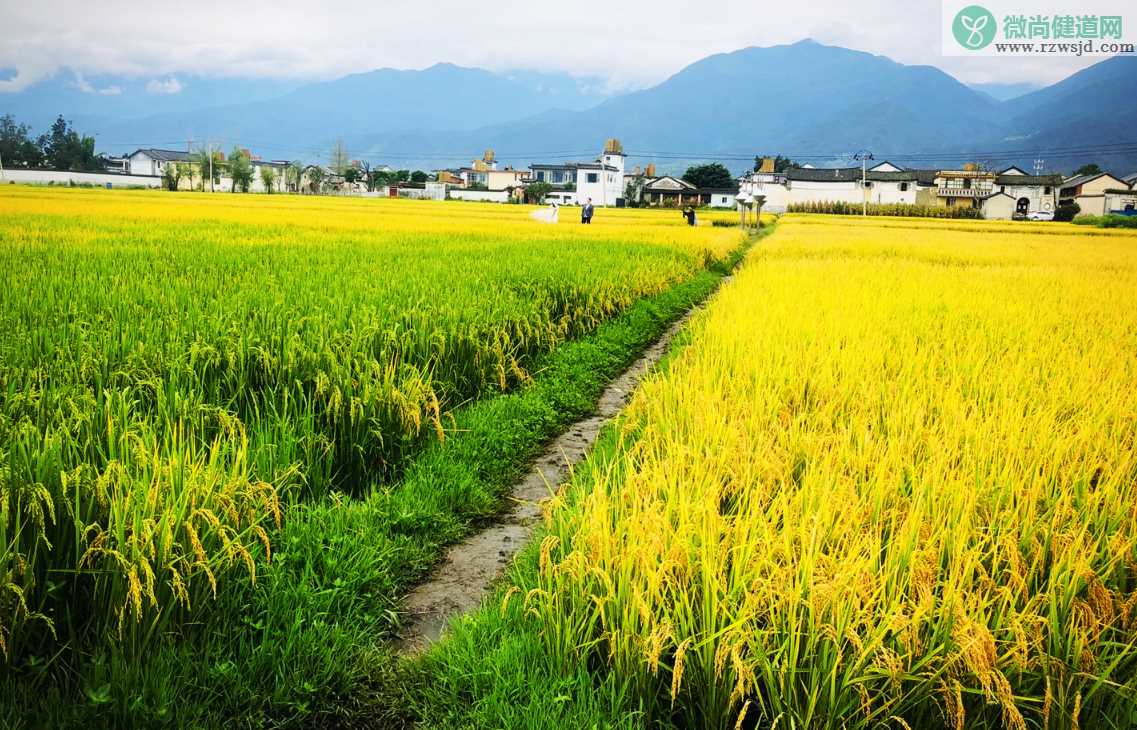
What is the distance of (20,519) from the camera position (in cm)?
224

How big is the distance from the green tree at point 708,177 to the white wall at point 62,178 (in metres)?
56.1

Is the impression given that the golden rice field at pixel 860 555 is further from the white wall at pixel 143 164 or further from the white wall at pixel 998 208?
the white wall at pixel 143 164

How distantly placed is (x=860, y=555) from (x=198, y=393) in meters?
3.13

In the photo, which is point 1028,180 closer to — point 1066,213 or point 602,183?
point 1066,213

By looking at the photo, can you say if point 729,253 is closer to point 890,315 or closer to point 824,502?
point 890,315

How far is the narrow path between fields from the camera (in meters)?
2.76

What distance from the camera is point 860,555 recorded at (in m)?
2.26

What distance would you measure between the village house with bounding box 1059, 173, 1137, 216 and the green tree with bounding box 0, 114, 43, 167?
3616 inches

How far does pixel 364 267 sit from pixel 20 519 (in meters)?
6.52

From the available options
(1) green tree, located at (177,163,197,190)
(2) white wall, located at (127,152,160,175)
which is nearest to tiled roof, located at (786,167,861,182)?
(1) green tree, located at (177,163,197,190)

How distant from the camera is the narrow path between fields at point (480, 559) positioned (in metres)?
2.76

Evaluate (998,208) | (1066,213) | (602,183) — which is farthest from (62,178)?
(1066,213)

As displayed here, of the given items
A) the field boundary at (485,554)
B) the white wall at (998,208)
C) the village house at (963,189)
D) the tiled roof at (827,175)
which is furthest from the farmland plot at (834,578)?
the tiled roof at (827,175)

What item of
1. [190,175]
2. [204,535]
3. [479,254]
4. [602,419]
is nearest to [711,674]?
[204,535]
